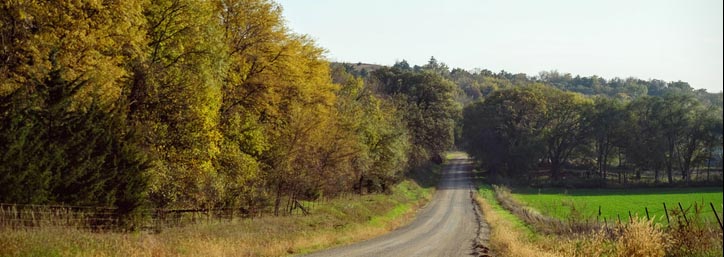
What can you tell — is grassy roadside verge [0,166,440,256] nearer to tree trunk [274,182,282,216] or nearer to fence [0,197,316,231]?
fence [0,197,316,231]

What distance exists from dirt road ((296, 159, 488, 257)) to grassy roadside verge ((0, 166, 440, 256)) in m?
1.46

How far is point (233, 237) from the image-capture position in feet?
71.0

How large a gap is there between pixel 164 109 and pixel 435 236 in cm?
1714

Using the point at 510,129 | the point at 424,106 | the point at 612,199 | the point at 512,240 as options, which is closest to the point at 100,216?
the point at 512,240

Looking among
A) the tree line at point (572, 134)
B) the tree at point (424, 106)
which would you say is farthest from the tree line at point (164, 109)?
the tree line at point (572, 134)

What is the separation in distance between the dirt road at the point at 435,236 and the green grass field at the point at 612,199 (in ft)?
25.1

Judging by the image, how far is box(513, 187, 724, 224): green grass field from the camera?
49750 millimetres

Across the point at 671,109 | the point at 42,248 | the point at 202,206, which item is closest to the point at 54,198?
the point at 42,248

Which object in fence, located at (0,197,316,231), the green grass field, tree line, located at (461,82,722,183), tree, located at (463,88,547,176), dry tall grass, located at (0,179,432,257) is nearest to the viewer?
dry tall grass, located at (0,179,432,257)

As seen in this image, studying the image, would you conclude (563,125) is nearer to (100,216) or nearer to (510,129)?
(510,129)

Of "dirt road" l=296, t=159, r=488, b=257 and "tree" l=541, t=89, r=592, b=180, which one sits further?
"tree" l=541, t=89, r=592, b=180

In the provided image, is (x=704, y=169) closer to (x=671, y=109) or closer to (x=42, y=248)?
(x=671, y=109)

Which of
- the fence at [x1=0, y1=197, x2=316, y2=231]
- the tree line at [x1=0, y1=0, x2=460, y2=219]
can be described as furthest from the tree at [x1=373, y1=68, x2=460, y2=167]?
the fence at [x1=0, y1=197, x2=316, y2=231]

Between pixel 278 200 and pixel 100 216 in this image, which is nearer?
pixel 100 216
